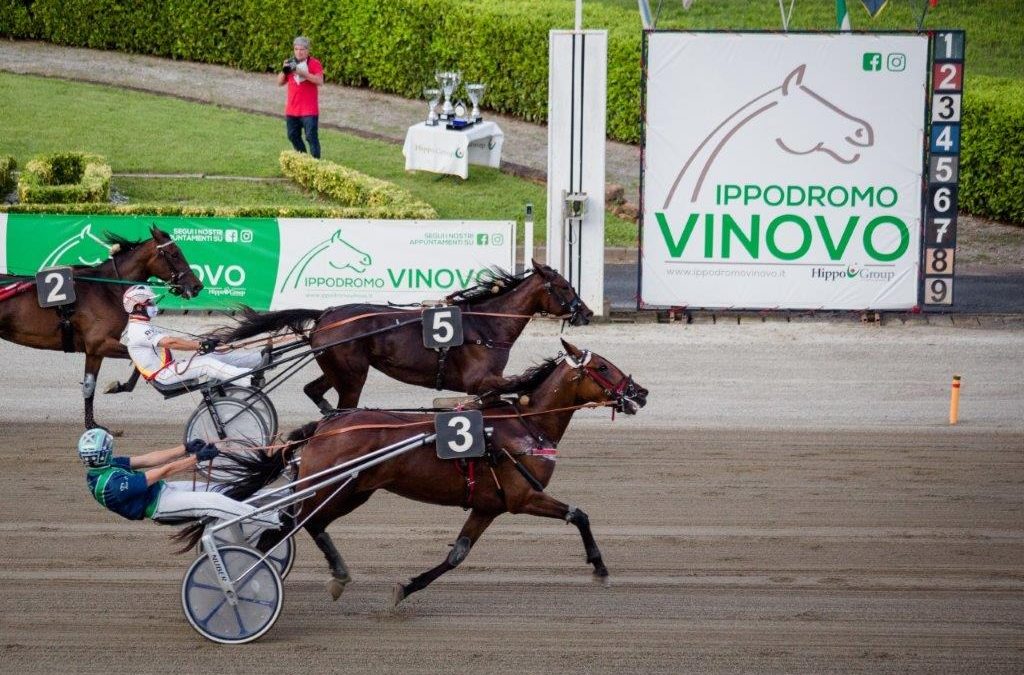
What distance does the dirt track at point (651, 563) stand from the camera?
283 inches

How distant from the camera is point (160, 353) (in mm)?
9922

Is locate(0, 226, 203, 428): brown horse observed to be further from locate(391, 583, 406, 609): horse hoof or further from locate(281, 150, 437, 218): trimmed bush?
locate(281, 150, 437, 218): trimmed bush

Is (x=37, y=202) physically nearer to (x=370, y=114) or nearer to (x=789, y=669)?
(x=370, y=114)

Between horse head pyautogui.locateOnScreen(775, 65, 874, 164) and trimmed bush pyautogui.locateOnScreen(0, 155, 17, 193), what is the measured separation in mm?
11082

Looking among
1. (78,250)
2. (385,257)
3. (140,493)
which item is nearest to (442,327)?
(140,493)

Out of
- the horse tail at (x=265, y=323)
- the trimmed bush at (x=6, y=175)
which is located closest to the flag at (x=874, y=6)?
the horse tail at (x=265, y=323)

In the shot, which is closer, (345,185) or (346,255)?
(346,255)

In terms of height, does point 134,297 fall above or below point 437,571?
above

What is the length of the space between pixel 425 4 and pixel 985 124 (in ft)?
32.5

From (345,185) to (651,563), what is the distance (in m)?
11.9

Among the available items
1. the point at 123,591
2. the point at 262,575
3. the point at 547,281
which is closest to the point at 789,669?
the point at 262,575

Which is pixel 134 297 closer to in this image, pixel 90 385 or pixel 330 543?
pixel 90 385

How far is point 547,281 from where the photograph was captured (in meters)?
10.8

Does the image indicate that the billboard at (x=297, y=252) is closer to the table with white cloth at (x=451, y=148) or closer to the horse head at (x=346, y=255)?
A: the horse head at (x=346, y=255)
